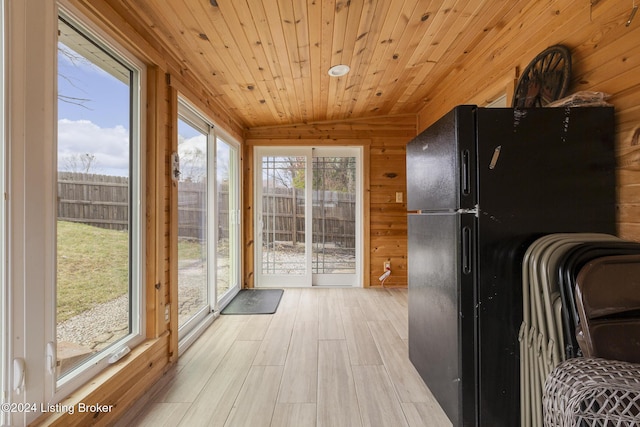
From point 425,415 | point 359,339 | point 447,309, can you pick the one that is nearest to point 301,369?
point 359,339

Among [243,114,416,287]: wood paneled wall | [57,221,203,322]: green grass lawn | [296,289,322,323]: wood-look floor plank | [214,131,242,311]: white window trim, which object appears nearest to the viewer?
[57,221,203,322]: green grass lawn

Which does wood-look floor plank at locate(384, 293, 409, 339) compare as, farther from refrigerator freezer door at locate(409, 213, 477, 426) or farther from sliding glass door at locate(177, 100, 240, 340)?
sliding glass door at locate(177, 100, 240, 340)

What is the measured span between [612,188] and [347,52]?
1.86 m

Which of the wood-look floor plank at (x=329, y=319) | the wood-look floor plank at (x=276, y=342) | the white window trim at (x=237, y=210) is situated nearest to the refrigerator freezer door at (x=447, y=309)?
the wood-look floor plank at (x=329, y=319)

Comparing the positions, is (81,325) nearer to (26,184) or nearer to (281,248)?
(26,184)

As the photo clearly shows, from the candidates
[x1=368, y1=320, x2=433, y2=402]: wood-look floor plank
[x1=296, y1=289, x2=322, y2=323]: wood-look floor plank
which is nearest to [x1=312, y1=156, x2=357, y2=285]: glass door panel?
[x1=296, y1=289, x2=322, y2=323]: wood-look floor plank

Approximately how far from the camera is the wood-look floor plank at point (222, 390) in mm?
1485

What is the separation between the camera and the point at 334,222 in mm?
4059

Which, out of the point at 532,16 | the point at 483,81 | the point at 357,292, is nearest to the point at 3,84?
the point at 532,16

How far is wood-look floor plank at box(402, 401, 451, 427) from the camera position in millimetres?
1450

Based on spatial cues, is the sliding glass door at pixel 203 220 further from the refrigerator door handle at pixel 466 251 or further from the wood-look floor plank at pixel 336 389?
the refrigerator door handle at pixel 466 251

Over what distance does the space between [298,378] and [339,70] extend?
2.49 meters

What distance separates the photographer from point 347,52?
7.24ft

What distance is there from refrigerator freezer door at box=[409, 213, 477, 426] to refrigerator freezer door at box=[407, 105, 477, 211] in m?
0.08
